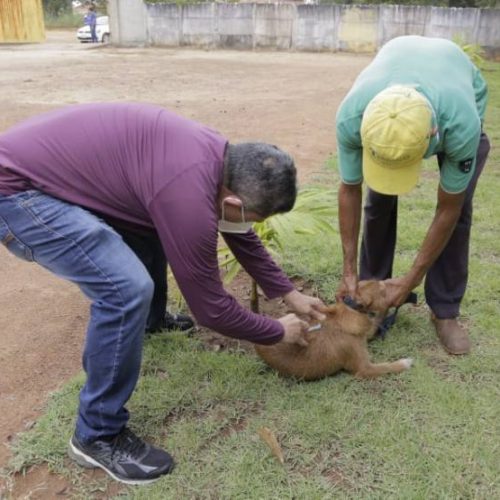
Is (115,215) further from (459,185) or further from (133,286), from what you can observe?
(459,185)

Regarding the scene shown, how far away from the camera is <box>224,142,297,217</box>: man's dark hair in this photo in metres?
2.43

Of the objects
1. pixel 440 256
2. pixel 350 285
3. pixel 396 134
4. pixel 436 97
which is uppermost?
pixel 436 97

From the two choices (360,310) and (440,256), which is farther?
(440,256)

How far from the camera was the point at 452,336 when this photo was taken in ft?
12.3

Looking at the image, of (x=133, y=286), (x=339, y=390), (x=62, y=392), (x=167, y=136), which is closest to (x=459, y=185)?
(x=339, y=390)

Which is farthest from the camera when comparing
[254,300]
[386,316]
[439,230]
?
[254,300]

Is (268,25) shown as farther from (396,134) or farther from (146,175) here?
(146,175)

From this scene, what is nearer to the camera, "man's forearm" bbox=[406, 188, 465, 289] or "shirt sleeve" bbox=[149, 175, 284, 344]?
"shirt sleeve" bbox=[149, 175, 284, 344]

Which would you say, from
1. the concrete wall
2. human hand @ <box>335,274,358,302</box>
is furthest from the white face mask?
the concrete wall

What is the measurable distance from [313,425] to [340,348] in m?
0.52

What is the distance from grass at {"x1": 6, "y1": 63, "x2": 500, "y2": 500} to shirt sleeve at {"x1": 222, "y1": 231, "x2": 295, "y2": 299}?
0.53 metres

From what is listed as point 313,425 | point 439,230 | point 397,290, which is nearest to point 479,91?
point 439,230

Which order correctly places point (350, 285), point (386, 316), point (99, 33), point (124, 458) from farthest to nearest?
point (99, 33) → point (386, 316) → point (350, 285) → point (124, 458)

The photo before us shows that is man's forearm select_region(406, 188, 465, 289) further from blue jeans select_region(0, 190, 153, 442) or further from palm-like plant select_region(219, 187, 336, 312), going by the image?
blue jeans select_region(0, 190, 153, 442)
